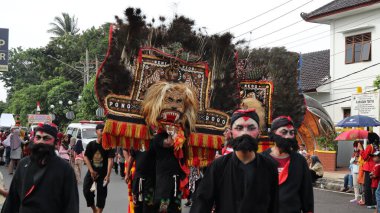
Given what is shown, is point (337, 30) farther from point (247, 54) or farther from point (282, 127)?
point (282, 127)

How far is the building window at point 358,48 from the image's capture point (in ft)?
84.4

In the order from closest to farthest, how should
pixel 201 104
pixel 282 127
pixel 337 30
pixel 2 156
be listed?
pixel 282 127 → pixel 201 104 → pixel 2 156 → pixel 337 30

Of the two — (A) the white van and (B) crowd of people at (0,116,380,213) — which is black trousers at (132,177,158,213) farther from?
(A) the white van

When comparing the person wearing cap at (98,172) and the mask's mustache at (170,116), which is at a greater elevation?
the mask's mustache at (170,116)

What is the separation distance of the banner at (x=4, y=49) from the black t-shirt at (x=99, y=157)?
14626 mm

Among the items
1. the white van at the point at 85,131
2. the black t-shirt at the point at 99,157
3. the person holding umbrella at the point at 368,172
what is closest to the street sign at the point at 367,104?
the person holding umbrella at the point at 368,172

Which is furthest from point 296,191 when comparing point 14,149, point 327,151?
point 327,151

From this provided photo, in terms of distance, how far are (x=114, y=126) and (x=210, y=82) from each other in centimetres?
146

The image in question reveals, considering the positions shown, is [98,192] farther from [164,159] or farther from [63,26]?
[63,26]

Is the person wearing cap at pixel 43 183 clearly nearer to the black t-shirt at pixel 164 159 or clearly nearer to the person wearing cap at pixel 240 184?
the person wearing cap at pixel 240 184

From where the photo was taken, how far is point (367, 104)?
662 inches

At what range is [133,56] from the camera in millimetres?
7844

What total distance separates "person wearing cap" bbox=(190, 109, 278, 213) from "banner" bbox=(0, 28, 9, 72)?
20.2 m

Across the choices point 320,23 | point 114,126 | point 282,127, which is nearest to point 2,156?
point 320,23
